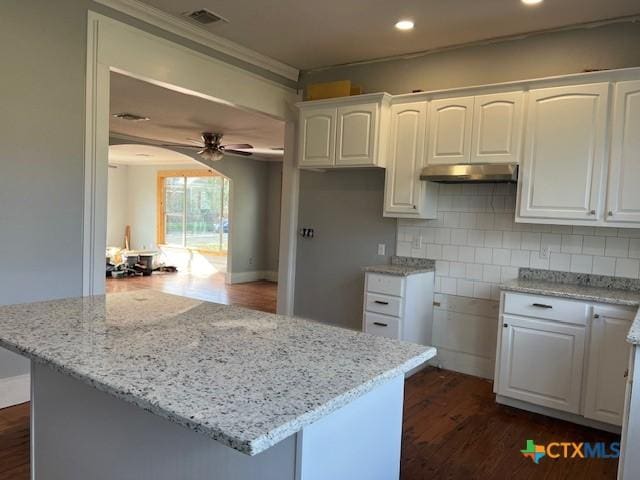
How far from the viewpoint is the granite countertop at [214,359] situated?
979 millimetres

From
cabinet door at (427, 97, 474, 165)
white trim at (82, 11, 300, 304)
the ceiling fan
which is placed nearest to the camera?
white trim at (82, 11, 300, 304)

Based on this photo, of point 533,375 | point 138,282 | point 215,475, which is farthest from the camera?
point 138,282

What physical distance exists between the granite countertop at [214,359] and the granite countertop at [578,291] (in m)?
1.90

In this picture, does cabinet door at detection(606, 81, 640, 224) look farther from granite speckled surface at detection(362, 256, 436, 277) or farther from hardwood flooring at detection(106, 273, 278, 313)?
hardwood flooring at detection(106, 273, 278, 313)

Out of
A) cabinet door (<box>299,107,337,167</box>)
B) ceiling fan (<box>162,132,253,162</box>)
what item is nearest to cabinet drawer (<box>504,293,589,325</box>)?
cabinet door (<box>299,107,337,167</box>)

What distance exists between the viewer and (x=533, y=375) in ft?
10.3

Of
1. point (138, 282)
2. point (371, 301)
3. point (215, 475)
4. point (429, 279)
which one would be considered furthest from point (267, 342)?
point (138, 282)

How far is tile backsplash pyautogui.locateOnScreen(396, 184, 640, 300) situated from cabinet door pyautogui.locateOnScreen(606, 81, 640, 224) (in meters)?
0.36

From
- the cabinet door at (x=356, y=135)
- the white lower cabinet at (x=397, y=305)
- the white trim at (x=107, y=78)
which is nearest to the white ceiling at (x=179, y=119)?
the white trim at (x=107, y=78)

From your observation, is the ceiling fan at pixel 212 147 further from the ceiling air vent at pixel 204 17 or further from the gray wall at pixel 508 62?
the ceiling air vent at pixel 204 17

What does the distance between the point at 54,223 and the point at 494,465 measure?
9.65 feet

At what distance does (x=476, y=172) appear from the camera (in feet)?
11.2

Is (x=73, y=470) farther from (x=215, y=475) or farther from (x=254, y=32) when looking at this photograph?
(x=254, y=32)

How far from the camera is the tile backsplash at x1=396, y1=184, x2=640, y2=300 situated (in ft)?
11.1
